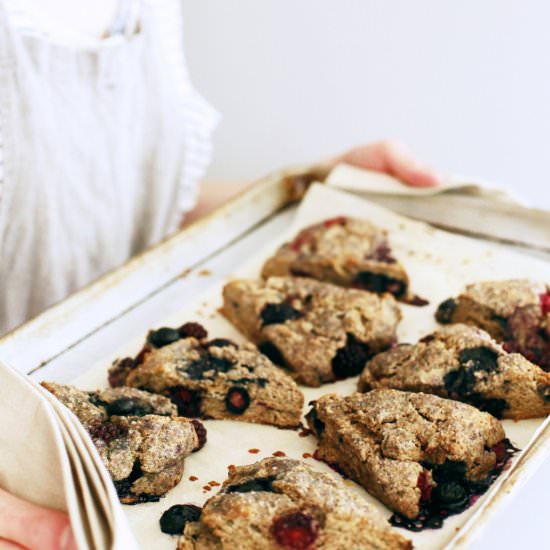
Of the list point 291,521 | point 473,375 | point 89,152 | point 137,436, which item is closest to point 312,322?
point 473,375

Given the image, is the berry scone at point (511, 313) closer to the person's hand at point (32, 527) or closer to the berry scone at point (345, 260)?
the berry scone at point (345, 260)

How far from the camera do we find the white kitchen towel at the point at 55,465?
3.66 ft

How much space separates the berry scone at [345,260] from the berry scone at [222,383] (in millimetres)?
394

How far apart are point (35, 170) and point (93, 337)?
450 mm

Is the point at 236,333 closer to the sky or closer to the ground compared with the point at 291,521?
closer to the ground

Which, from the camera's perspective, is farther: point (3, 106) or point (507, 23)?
point (507, 23)

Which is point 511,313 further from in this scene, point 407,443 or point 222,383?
point 222,383

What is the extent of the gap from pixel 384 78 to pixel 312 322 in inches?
67.4

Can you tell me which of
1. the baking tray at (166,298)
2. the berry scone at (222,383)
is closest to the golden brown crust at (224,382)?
the berry scone at (222,383)

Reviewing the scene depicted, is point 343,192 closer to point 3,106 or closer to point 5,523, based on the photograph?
point 3,106

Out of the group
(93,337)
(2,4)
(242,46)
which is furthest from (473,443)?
(242,46)

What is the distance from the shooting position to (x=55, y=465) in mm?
1198

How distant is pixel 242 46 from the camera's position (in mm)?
3219

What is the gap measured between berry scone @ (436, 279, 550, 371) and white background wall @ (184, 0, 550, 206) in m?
1.49
